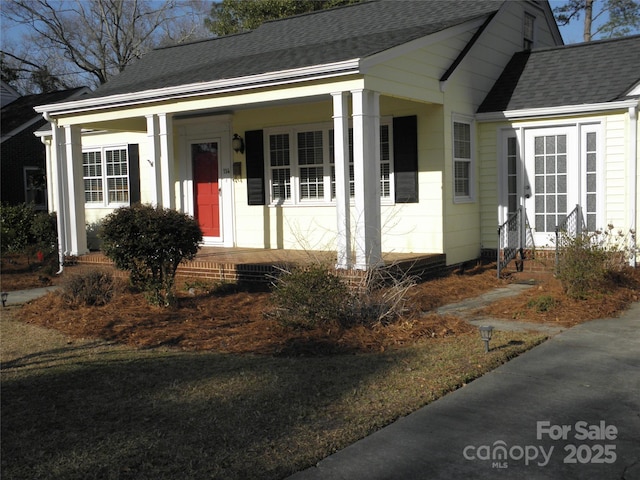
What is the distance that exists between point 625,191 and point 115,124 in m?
9.67

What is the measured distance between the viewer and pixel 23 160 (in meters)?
24.4

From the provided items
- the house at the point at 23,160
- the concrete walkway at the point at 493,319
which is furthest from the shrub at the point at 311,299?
the house at the point at 23,160

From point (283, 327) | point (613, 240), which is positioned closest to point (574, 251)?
point (613, 240)

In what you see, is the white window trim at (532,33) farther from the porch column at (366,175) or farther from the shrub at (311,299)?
the shrub at (311,299)

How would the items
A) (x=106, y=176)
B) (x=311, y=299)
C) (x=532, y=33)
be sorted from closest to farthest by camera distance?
(x=311, y=299)
(x=532, y=33)
(x=106, y=176)

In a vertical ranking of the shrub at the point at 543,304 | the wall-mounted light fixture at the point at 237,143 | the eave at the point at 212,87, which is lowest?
the shrub at the point at 543,304

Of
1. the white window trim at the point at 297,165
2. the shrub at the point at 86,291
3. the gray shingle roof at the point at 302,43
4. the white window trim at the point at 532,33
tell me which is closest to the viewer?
the shrub at the point at 86,291

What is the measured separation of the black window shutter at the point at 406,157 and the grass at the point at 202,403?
191 inches

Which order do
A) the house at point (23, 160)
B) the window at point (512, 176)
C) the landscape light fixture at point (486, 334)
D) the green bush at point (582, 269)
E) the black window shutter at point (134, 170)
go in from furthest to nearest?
1. the house at point (23, 160)
2. the black window shutter at point (134, 170)
3. the window at point (512, 176)
4. the green bush at point (582, 269)
5. the landscape light fixture at point (486, 334)

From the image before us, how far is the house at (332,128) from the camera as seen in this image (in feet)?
31.6

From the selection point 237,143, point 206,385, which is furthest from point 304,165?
point 206,385

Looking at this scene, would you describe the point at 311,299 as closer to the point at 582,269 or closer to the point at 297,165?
the point at 582,269

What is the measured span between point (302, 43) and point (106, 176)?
19.9ft

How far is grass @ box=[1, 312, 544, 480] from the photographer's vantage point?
400 cm
